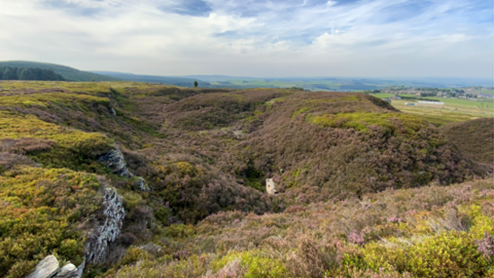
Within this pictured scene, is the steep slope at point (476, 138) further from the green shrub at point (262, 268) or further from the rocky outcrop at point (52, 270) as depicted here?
the rocky outcrop at point (52, 270)

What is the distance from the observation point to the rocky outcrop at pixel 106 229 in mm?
5926

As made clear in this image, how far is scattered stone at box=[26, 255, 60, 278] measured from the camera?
4.41 metres

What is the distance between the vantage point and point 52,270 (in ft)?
14.8

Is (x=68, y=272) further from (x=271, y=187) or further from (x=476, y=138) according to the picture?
(x=476, y=138)

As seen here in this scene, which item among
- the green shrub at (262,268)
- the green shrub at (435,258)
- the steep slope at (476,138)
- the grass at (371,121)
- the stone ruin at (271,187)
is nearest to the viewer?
the green shrub at (435,258)

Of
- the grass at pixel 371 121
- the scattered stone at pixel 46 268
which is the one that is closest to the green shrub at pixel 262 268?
the scattered stone at pixel 46 268

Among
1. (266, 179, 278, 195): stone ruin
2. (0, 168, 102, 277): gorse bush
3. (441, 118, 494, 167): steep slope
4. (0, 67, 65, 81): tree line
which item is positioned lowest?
(266, 179, 278, 195): stone ruin

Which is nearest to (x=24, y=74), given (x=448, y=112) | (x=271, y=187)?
(x=271, y=187)

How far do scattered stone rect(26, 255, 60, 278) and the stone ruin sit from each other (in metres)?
16.8

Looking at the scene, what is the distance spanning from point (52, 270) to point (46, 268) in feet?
0.59

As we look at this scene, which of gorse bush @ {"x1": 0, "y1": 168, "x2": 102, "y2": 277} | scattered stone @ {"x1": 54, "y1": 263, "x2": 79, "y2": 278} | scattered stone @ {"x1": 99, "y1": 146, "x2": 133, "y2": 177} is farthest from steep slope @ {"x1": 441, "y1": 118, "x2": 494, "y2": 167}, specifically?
gorse bush @ {"x1": 0, "y1": 168, "x2": 102, "y2": 277}

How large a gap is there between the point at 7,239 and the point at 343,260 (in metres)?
8.21

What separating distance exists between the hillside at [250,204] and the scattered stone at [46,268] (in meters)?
0.15

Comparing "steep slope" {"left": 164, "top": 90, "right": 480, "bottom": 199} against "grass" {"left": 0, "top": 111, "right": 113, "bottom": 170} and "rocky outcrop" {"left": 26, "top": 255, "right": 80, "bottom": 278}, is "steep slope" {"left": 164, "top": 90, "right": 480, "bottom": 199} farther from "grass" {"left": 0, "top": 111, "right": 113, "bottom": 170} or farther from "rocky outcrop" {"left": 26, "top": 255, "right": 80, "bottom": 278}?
"rocky outcrop" {"left": 26, "top": 255, "right": 80, "bottom": 278}
